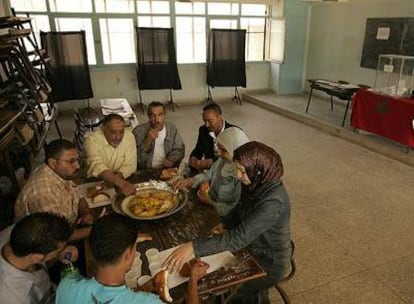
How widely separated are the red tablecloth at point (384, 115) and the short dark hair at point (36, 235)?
450 cm

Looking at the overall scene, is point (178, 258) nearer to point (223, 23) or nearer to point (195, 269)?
point (195, 269)

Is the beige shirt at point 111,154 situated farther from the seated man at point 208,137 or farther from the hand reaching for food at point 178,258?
the hand reaching for food at point 178,258

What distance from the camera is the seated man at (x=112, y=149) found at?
232 centimetres

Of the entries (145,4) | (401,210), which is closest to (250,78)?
(145,4)

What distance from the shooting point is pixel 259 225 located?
4.74ft

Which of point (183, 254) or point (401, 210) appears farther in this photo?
point (401, 210)

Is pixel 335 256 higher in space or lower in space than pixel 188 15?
lower

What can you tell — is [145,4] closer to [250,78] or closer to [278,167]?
[250,78]

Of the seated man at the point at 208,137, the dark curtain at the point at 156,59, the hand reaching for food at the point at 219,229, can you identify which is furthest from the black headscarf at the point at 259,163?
the dark curtain at the point at 156,59

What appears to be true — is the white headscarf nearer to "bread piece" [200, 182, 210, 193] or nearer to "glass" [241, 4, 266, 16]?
"bread piece" [200, 182, 210, 193]

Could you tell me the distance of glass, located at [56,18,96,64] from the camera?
632cm

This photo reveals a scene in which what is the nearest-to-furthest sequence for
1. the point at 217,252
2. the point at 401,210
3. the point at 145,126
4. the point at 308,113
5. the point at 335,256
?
the point at 217,252 < the point at 335,256 < the point at 145,126 < the point at 401,210 < the point at 308,113

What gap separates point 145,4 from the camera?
6.75 m

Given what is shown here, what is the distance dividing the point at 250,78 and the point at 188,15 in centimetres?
219
